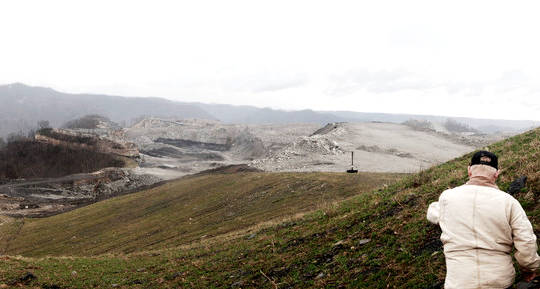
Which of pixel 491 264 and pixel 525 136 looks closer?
pixel 491 264

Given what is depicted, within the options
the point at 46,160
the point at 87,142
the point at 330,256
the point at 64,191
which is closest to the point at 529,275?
the point at 330,256

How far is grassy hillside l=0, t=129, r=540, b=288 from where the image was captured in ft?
29.1

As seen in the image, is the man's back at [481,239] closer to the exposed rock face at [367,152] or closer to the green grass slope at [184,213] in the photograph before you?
the green grass slope at [184,213]

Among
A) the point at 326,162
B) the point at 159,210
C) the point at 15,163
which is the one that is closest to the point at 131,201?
the point at 159,210

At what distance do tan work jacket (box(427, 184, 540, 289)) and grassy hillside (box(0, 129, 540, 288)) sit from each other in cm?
274

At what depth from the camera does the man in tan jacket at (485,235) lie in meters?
4.63

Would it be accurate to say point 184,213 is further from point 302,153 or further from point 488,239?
point 488,239

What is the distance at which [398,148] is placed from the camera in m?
73.8

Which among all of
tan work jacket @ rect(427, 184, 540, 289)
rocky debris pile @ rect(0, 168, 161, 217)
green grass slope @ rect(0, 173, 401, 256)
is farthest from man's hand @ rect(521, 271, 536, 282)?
rocky debris pile @ rect(0, 168, 161, 217)

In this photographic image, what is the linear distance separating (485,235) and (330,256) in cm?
705

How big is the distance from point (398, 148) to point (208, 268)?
67240mm

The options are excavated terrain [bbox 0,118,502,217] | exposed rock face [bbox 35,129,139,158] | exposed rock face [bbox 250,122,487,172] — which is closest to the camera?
exposed rock face [bbox 250,122,487,172]

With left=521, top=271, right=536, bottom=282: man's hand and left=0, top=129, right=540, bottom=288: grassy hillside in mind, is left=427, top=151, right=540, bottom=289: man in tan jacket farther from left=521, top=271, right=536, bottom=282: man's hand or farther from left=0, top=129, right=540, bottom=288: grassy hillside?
left=0, top=129, right=540, bottom=288: grassy hillside

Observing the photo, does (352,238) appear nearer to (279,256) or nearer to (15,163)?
(279,256)
